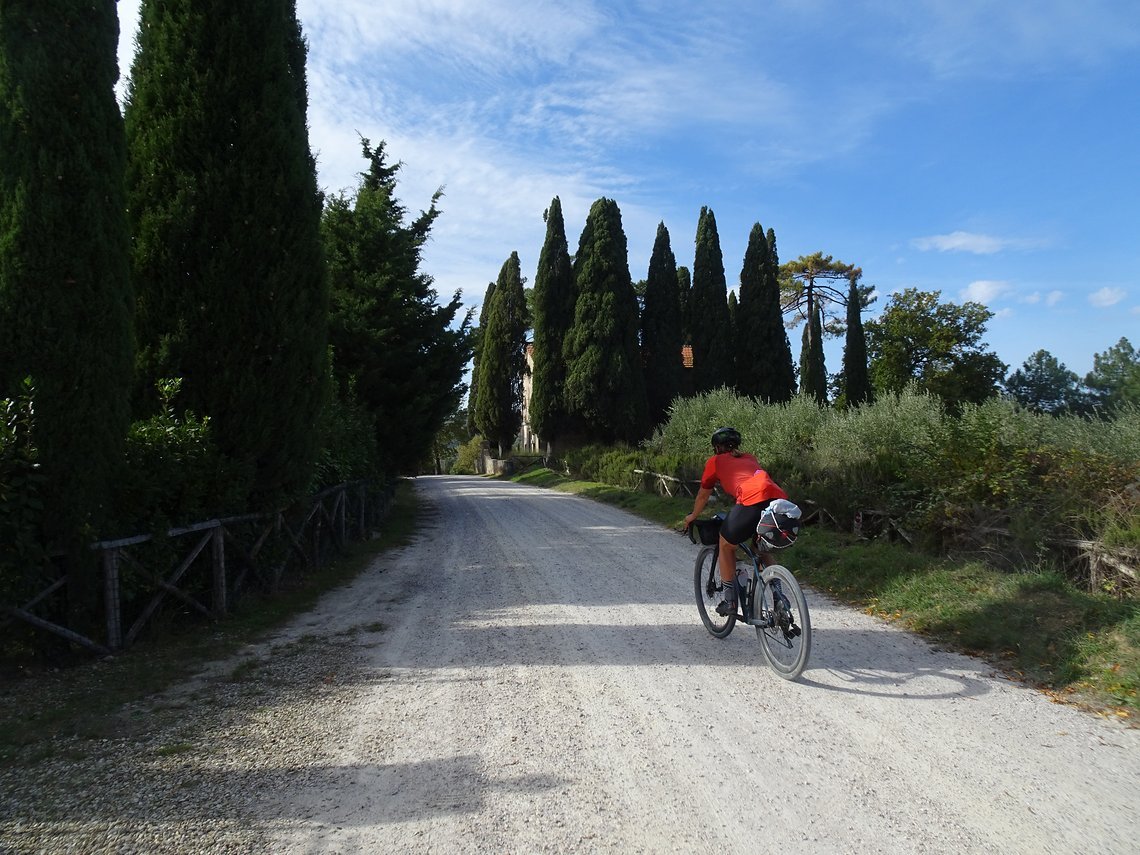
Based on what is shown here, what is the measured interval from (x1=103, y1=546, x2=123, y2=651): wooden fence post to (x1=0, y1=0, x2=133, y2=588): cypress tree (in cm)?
13

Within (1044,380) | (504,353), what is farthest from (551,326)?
(1044,380)

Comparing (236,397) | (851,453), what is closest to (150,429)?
(236,397)

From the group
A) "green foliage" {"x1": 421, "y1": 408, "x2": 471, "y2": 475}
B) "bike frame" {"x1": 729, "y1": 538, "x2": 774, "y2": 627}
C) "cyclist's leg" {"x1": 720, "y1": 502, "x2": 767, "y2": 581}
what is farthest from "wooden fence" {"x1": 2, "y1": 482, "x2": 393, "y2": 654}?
"green foliage" {"x1": 421, "y1": 408, "x2": 471, "y2": 475}

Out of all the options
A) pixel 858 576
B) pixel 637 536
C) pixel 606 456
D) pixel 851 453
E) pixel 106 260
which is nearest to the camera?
pixel 106 260

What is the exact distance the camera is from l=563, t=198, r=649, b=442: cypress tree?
3422 cm

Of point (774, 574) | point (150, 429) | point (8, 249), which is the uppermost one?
point (8, 249)

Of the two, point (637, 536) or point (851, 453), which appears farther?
point (637, 536)

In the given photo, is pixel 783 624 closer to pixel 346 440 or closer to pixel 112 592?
pixel 112 592

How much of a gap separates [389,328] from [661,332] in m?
23.8

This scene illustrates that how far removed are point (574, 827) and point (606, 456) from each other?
2707 centimetres

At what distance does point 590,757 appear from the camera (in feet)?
12.7

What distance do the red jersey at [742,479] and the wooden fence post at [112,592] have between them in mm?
4716

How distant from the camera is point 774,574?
208 inches

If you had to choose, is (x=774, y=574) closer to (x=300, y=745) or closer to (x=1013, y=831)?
(x=1013, y=831)
